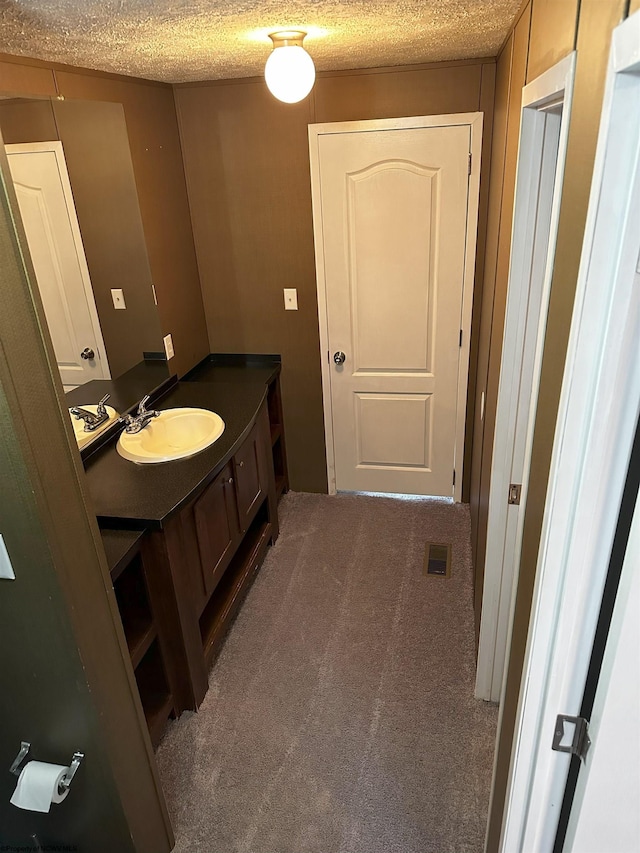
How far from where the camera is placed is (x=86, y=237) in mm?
2434

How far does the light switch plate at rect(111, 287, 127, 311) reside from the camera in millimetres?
2611

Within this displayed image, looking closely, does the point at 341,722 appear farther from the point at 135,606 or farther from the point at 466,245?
the point at 466,245

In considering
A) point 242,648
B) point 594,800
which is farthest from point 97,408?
point 594,800

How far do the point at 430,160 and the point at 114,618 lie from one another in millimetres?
2432

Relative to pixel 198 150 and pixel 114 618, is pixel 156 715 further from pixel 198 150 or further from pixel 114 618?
pixel 198 150

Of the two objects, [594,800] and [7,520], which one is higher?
[7,520]

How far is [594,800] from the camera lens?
3.21 feet

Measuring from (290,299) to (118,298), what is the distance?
95 centimetres

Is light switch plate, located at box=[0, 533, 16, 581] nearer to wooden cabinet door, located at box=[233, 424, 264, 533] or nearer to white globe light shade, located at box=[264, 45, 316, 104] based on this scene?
wooden cabinet door, located at box=[233, 424, 264, 533]

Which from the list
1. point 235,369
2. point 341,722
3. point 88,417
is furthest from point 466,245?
point 341,722

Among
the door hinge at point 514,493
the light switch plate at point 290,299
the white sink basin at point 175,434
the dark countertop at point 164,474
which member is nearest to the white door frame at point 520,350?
the door hinge at point 514,493

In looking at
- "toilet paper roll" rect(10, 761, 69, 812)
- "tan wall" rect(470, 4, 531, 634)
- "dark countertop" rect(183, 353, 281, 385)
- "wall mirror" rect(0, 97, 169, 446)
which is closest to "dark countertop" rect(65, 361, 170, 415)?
"wall mirror" rect(0, 97, 169, 446)

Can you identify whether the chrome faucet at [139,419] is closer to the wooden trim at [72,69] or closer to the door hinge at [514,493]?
the wooden trim at [72,69]

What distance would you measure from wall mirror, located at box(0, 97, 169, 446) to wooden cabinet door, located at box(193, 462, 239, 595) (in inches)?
23.0
